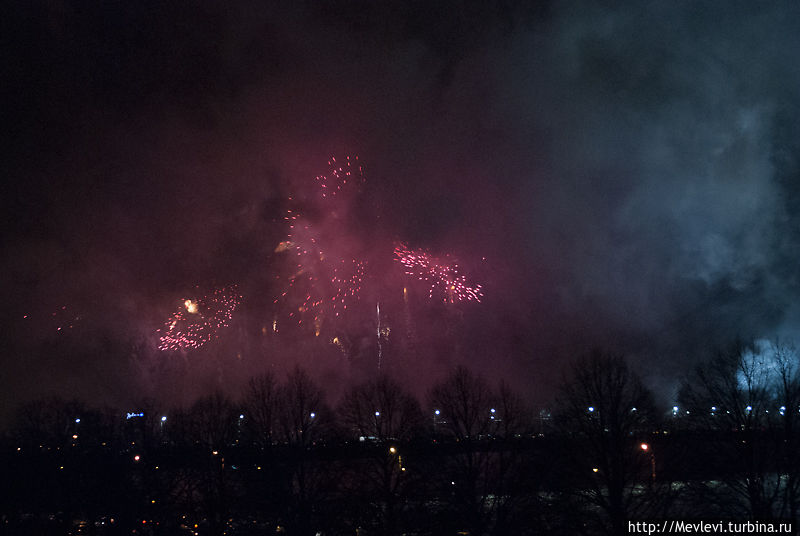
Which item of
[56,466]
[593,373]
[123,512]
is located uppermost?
[593,373]

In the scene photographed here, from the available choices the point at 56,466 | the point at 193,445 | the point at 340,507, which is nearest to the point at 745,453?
the point at 340,507

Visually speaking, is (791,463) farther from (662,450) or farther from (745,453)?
(662,450)

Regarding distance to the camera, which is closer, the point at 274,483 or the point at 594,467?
the point at 594,467

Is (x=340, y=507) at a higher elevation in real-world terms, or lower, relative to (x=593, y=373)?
lower

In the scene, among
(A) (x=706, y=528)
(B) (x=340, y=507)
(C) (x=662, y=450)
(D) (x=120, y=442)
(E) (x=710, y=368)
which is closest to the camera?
(A) (x=706, y=528)

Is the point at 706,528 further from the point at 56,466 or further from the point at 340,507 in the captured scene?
the point at 56,466

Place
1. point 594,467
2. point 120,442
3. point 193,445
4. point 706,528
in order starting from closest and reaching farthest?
point 706,528 → point 594,467 → point 193,445 → point 120,442

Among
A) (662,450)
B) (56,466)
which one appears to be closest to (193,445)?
(56,466)
